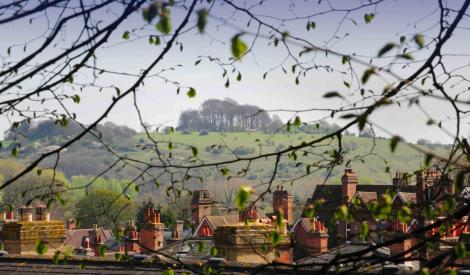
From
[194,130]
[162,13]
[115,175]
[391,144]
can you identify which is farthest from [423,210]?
[115,175]

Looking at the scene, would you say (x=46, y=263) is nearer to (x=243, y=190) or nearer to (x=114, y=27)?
(x=114, y=27)

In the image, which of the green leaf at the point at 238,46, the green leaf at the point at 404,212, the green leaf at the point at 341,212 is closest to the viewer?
the green leaf at the point at 238,46

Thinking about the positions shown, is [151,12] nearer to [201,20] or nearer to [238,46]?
[201,20]

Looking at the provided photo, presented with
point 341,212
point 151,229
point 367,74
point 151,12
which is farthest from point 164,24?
point 151,229

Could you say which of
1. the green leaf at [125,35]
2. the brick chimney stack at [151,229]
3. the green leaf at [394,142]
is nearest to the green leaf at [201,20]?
the green leaf at [394,142]

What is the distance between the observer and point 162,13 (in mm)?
4191

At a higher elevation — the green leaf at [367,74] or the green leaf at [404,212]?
the green leaf at [367,74]

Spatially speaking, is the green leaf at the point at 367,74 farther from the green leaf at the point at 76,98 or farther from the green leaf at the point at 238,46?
the green leaf at the point at 76,98

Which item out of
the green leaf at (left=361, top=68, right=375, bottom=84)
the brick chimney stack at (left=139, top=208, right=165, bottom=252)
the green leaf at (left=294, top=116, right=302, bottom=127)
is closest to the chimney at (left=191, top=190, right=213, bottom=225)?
the green leaf at (left=294, top=116, right=302, bottom=127)

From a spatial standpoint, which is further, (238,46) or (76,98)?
(76,98)

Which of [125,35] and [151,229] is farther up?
[125,35]

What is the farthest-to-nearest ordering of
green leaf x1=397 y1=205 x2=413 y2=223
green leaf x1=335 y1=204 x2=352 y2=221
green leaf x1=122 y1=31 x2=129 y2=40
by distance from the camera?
green leaf x1=122 y1=31 x2=129 y2=40
green leaf x1=397 y1=205 x2=413 y2=223
green leaf x1=335 y1=204 x2=352 y2=221

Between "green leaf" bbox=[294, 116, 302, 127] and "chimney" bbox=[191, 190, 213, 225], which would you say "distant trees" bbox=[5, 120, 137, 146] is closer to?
"chimney" bbox=[191, 190, 213, 225]

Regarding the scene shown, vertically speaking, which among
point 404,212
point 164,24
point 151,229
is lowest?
point 151,229
